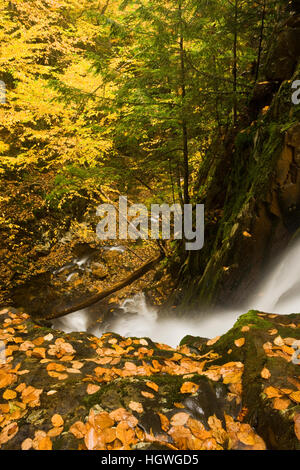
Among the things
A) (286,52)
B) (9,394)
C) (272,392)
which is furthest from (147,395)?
(286,52)

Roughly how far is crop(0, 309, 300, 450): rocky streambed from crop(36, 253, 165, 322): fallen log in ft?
18.0

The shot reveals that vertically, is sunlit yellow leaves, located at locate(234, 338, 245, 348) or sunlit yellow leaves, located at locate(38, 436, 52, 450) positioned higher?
sunlit yellow leaves, located at locate(234, 338, 245, 348)

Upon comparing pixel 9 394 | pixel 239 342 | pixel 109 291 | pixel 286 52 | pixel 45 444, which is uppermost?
pixel 286 52

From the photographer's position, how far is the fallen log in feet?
28.6

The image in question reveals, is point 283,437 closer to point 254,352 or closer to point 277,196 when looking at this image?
point 254,352

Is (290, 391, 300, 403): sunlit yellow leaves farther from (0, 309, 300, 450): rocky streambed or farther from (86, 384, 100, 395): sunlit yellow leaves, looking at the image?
(86, 384, 100, 395): sunlit yellow leaves

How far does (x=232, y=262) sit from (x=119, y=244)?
24.1ft

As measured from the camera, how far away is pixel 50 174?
11219 millimetres

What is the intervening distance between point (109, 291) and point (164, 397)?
7.11 m

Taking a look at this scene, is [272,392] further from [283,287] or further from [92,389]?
[283,287]

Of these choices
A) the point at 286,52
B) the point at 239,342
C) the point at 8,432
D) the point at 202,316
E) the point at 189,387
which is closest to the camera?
the point at 8,432

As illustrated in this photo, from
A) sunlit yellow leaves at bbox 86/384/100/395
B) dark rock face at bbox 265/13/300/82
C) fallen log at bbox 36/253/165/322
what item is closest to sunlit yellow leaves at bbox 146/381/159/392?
sunlit yellow leaves at bbox 86/384/100/395

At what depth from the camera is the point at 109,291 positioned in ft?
30.4

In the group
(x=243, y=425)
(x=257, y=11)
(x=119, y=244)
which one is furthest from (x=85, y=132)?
(x=243, y=425)
